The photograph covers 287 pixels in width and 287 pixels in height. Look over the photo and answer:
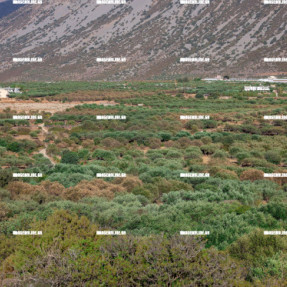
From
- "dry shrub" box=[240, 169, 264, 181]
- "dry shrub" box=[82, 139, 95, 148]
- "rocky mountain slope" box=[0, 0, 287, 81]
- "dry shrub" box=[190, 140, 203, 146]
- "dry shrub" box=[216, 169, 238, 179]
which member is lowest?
"dry shrub" box=[190, 140, 203, 146]

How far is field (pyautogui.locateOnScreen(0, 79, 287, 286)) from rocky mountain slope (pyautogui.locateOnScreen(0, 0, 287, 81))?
233 feet

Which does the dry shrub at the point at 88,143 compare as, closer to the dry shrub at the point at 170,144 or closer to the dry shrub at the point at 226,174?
the dry shrub at the point at 170,144

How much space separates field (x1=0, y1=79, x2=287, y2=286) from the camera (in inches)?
240

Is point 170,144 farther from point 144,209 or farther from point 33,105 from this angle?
point 33,105

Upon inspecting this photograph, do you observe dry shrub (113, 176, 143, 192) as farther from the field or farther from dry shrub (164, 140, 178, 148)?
dry shrub (164, 140, 178, 148)

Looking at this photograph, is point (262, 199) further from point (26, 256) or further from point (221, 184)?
point (26, 256)

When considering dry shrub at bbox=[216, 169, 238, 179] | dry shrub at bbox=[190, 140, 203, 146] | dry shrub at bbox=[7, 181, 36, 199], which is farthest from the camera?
dry shrub at bbox=[190, 140, 203, 146]

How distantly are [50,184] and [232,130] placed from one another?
67.6ft

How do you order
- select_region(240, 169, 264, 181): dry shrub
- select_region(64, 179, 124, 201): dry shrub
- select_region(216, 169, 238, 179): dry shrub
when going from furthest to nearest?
select_region(240, 169, 264, 181): dry shrub, select_region(216, 169, 238, 179): dry shrub, select_region(64, 179, 124, 201): dry shrub

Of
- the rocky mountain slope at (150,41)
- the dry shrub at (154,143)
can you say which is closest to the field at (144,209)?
the dry shrub at (154,143)

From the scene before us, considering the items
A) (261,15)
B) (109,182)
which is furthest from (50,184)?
(261,15)

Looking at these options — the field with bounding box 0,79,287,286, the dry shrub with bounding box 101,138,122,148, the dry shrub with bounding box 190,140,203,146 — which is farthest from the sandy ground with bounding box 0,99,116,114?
the dry shrub with bounding box 190,140,203,146

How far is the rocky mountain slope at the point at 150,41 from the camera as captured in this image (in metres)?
99.2

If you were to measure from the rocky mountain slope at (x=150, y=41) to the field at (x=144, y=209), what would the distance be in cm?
7112
